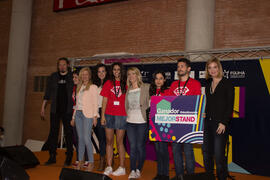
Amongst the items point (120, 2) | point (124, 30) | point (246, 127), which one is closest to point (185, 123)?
point (246, 127)

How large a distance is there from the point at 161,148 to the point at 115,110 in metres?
0.92

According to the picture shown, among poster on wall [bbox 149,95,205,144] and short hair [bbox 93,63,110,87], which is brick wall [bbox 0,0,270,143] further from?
poster on wall [bbox 149,95,205,144]

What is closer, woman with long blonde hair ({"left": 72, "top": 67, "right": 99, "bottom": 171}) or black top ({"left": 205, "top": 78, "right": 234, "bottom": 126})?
black top ({"left": 205, "top": 78, "right": 234, "bottom": 126})

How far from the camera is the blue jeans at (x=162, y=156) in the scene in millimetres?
3318

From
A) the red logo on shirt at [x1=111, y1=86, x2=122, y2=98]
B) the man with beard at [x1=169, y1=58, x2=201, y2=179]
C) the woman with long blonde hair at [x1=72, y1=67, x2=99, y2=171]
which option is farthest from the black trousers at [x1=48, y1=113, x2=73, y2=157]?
the man with beard at [x1=169, y1=58, x2=201, y2=179]

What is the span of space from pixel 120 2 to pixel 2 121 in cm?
580

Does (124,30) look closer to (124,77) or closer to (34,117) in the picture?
(124,77)

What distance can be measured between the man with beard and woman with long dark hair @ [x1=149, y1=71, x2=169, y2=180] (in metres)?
0.19

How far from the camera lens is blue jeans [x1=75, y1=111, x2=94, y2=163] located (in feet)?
12.8

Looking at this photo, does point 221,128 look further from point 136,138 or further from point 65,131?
point 65,131

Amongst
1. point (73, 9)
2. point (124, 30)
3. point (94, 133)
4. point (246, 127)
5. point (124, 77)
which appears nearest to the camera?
point (124, 77)

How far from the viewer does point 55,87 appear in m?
4.48

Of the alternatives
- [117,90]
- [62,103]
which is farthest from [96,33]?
[117,90]

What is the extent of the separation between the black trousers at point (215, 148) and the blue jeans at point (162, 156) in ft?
1.70
